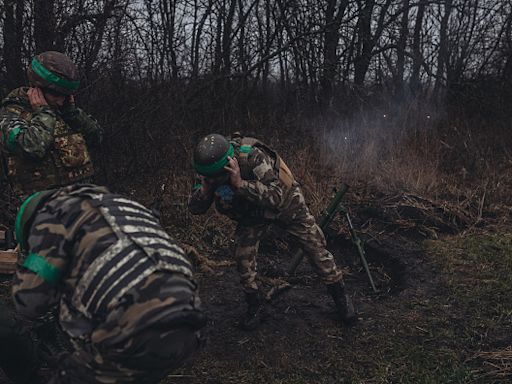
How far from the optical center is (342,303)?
3740mm

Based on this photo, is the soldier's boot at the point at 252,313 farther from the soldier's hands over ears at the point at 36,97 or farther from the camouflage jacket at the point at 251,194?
the soldier's hands over ears at the point at 36,97

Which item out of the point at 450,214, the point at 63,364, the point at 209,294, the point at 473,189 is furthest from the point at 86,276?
the point at 473,189

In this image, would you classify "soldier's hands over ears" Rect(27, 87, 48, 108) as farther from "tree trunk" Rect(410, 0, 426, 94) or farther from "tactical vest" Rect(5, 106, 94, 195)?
"tree trunk" Rect(410, 0, 426, 94)

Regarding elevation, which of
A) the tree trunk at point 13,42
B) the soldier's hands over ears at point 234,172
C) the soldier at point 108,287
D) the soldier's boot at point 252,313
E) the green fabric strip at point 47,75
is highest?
the tree trunk at point 13,42

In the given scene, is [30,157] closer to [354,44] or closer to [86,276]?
[86,276]

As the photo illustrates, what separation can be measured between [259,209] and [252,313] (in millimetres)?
844

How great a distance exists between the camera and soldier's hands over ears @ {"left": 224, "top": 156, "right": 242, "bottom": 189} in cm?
306

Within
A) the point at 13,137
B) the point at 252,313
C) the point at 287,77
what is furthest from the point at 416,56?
the point at 13,137

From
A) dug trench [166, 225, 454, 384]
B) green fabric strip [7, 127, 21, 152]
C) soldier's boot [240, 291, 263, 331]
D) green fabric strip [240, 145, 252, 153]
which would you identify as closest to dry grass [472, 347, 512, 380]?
dug trench [166, 225, 454, 384]

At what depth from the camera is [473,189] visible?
685 cm

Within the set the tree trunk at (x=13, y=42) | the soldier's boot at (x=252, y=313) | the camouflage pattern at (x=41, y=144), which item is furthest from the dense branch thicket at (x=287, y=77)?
the soldier's boot at (x=252, y=313)

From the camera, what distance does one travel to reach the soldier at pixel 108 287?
5.66ft

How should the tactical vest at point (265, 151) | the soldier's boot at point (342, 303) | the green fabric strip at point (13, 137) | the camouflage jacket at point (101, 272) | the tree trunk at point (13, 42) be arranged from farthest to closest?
the tree trunk at point (13, 42)
the soldier's boot at point (342, 303)
the tactical vest at point (265, 151)
the green fabric strip at point (13, 137)
the camouflage jacket at point (101, 272)

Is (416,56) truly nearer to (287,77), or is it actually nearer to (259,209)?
(287,77)
